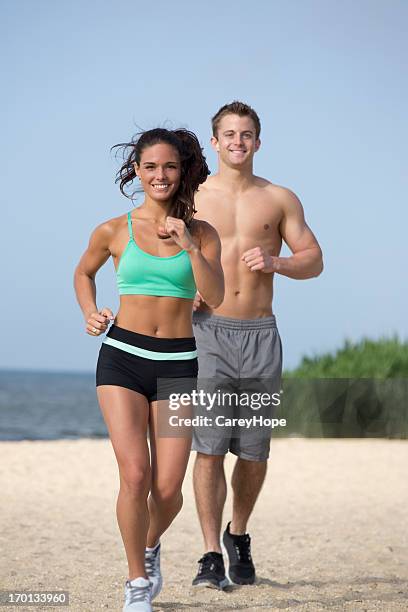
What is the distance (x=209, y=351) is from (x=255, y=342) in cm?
26

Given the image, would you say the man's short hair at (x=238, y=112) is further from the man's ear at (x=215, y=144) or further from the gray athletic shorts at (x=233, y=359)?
the gray athletic shorts at (x=233, y=359)

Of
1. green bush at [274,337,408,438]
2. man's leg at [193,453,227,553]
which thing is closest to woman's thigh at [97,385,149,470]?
man's leg at [193,453,227,553]

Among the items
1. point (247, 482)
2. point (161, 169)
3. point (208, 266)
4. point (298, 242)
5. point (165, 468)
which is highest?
point (161, 169)

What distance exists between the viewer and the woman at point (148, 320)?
4.01 metres

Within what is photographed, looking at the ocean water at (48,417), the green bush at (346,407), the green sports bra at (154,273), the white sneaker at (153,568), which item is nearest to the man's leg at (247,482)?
the white sneaker at (153,568)

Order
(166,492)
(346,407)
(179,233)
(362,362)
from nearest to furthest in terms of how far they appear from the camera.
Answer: (179,233) < (166,492) < (346,407) < (362,362)

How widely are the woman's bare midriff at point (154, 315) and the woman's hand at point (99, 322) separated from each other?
0.11m

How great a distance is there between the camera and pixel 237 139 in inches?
209

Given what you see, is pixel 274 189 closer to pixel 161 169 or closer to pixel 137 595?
pixel 161 169

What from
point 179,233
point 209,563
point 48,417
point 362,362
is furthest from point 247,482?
point 48,417

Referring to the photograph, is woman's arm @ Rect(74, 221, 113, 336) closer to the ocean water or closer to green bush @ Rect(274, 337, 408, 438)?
green bush @ Rect(274, 337, 408, 438)

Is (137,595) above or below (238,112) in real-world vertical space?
below

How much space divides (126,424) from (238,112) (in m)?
2.17

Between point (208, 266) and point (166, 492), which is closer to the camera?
point (208, 266)
